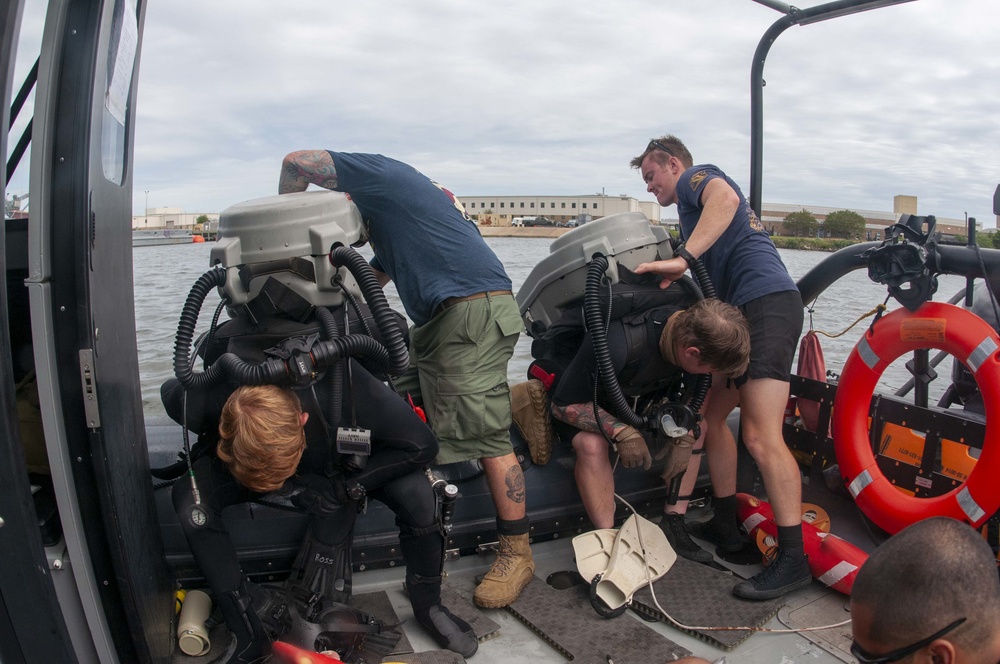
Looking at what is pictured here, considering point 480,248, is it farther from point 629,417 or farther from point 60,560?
point 60,560

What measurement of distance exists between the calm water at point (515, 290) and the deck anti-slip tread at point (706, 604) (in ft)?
5.15

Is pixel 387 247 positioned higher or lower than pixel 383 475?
higher

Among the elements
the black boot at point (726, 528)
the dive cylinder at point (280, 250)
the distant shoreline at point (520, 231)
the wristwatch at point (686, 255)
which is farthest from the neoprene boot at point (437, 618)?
the distant shoreline at point (520, 231)

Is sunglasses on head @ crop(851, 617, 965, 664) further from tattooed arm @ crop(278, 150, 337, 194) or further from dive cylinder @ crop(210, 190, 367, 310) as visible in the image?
tattooed arm @ crop(278, 150, 337, 194)

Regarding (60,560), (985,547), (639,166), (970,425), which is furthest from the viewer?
(639,166)

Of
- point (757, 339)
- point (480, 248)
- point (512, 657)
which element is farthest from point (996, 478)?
point (480, 248)

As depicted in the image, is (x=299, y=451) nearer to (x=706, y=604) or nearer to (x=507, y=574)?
(x=507, y=574)

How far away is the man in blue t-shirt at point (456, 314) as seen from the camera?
275 cm

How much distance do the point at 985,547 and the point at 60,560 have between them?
1993 mm

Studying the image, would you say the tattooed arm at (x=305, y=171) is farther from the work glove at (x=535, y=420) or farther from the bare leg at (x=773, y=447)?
the bare leg at (x=773, y=447)

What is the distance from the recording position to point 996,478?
2.59 m

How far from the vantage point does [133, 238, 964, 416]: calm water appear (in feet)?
16.3

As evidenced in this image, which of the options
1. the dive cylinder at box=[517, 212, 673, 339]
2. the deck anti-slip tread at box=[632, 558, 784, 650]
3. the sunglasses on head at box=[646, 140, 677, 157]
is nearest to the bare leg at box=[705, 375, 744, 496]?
the deck anti-slip tread at box=[632, 558, 784, 650]

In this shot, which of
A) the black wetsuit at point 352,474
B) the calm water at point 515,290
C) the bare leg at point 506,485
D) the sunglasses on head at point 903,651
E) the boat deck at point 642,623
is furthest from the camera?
the calm water at point 515,290
